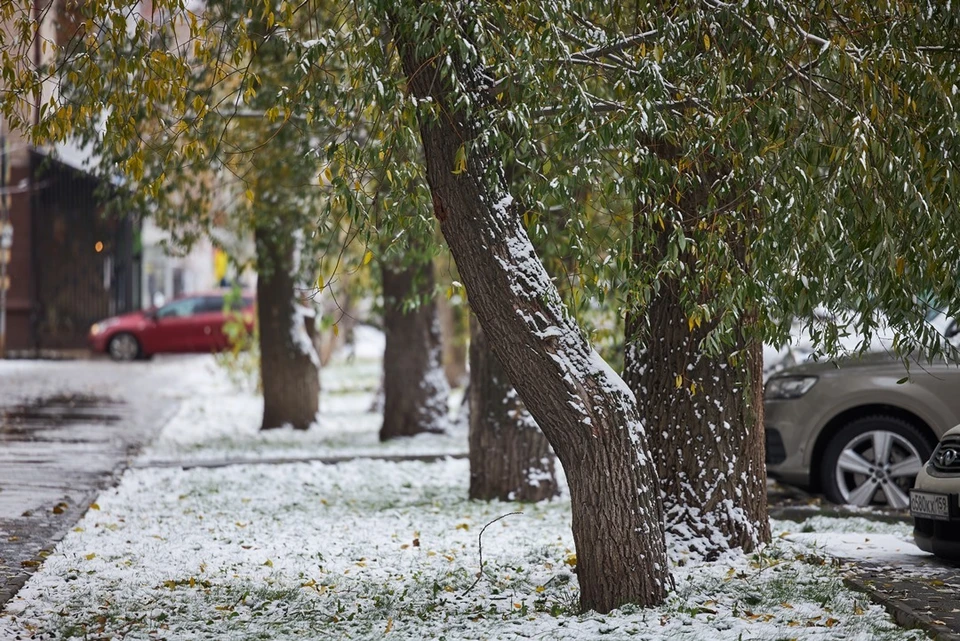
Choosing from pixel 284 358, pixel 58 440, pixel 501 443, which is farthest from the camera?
pixel 284 358

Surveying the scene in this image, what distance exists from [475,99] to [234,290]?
14771mm

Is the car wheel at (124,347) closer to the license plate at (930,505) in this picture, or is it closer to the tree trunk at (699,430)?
the tree trunk at (699,430)

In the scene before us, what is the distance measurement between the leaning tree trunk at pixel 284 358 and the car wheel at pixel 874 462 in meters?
8.10

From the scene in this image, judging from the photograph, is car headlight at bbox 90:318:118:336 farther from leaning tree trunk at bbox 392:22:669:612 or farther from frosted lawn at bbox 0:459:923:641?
leaning tree trunk at bbox 392:22:669:612

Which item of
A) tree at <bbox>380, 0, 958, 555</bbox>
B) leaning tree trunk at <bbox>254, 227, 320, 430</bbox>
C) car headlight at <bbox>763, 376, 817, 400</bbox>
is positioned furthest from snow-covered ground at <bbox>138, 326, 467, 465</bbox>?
tree at <bbox>380, 0, 958, 555</bbox>

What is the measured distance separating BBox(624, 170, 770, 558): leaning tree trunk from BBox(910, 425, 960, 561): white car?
859mm

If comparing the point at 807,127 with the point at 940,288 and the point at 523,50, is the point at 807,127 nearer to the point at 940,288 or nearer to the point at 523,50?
the point at 940,288

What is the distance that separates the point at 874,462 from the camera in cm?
916

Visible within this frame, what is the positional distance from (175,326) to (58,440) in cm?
1830

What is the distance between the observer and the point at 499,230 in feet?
18.9

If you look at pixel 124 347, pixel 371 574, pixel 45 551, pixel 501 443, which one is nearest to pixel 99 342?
pixel 124 347

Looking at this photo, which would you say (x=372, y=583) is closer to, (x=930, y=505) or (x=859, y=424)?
(x=930, y=505)

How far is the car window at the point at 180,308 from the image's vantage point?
3164cm

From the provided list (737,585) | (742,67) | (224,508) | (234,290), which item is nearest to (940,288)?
(742,67)
